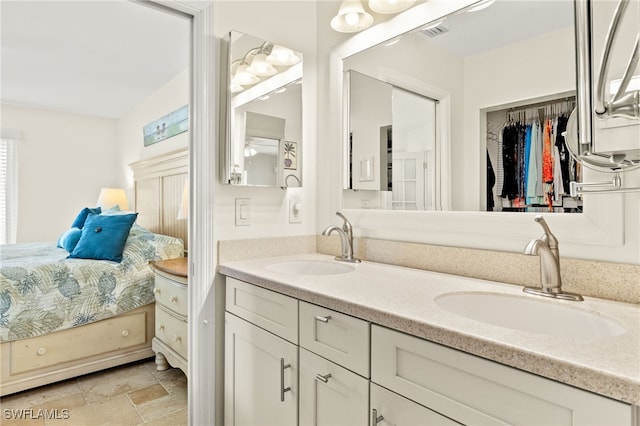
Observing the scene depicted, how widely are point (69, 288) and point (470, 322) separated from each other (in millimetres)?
2528

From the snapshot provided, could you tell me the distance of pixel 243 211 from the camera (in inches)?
65.4

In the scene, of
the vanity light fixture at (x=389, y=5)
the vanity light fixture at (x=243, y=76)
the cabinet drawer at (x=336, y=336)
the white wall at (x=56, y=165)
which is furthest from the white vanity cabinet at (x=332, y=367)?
the white wall at (x=56, y=165)

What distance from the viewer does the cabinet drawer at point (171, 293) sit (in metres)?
2.15

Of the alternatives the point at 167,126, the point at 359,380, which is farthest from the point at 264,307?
the point at 167,126

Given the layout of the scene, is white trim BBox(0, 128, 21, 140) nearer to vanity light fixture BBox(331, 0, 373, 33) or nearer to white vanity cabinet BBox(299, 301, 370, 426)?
vanity light fixture BBox(331, 0, 373, 33)

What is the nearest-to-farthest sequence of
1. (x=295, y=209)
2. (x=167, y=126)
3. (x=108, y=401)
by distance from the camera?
1. (x=295, y=209)
2. (x=108, y=401)
3. (x=167, y=126)

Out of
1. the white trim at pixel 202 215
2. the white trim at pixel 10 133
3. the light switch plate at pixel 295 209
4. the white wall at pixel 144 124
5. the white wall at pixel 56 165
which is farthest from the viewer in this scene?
the white wall at pixel 56 165

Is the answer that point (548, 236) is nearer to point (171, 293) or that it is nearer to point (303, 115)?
point (303, 115)

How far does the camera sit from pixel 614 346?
660 mm

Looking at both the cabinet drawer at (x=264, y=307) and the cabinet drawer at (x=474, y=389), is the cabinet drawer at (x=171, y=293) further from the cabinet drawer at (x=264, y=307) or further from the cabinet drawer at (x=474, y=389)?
the cabinet drawer at (x=474, y=389)

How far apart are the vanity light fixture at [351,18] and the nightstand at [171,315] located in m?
1.60

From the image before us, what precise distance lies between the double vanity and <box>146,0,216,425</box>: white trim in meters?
0.09

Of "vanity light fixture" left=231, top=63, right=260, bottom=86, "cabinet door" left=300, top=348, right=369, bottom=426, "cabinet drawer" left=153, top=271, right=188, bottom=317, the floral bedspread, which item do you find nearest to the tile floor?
the floral bedspread

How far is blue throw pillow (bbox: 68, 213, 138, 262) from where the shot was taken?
8.66 feet
